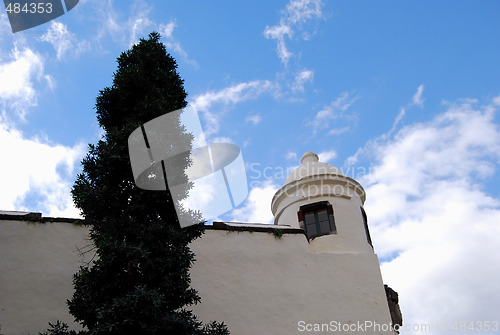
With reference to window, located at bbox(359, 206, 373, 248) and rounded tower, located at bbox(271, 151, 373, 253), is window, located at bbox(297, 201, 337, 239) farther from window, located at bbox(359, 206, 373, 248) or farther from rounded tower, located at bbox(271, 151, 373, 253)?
window, located at bbox(359, 206, 373, 248)

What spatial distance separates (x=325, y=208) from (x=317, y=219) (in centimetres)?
39

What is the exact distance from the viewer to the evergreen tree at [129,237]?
6465mm

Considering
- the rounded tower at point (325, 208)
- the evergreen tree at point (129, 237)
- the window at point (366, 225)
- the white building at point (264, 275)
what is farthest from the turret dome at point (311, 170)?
the evergreen tree at point (129, 237)

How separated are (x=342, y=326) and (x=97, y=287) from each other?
21.3ft

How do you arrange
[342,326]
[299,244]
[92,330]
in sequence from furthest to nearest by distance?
[299,244]
[342,326]
[92,330]

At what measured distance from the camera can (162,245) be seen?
23.9ft

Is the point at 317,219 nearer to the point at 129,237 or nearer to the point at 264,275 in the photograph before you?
the point at 264,275

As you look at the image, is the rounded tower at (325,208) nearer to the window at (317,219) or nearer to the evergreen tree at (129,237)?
the window at (317,219)

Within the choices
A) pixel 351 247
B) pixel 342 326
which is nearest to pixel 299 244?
pixel 351 247

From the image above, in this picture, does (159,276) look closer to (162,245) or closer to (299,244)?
(162,245)

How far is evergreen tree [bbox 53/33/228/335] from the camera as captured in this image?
646cm

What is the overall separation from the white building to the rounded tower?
0.03 meters

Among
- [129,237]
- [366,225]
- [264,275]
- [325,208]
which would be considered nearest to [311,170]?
[325,208]

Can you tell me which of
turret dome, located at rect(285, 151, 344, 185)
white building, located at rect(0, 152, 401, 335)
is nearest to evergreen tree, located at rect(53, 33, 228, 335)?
white building, located at rect(0, 152, 401, 335)
